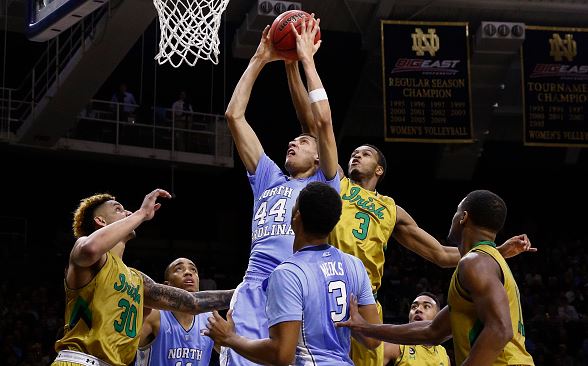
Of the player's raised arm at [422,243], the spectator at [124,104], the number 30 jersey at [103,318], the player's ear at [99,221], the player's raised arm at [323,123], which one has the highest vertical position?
the spectator at [124,104]

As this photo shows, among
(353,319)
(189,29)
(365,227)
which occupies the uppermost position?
(189,29)

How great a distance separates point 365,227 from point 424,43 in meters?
10.7

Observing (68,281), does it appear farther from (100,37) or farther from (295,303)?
(100,37)

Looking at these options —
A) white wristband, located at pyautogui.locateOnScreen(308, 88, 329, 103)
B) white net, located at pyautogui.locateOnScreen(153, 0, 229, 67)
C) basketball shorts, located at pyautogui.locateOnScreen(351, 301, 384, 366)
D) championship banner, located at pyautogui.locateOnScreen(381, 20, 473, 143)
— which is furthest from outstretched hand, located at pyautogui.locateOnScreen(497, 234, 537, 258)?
championship banner, located at pyautogui.locateOnScreen(381, 20, 473, 143)

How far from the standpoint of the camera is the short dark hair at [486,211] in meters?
4.51

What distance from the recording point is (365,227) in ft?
20.3

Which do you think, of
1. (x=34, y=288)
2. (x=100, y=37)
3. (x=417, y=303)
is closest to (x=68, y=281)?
(x=417, y=303)

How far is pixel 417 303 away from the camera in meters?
7.81

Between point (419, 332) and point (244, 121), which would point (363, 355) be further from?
point (244, 121)

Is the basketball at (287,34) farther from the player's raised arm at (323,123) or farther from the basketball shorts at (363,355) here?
the basketball shorts at (363,355)

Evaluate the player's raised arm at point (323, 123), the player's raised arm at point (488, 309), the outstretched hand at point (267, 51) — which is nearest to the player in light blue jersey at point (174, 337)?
the outstretched hand at point (267, 51)

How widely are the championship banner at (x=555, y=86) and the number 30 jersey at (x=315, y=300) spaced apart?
12.7 meters

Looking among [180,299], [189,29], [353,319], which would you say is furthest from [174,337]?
[353,319]

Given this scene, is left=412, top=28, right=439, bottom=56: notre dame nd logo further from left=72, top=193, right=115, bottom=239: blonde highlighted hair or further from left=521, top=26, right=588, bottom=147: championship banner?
left=72, top=193, right=115, bottom=239: blonde highlighted hair
